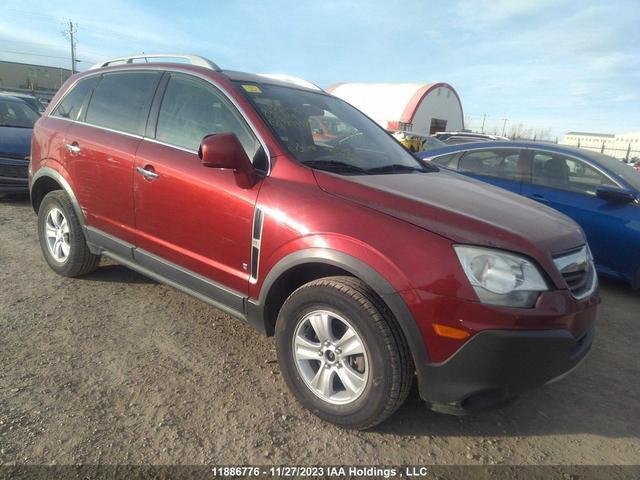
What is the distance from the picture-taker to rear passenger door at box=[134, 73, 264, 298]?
2.64 metres

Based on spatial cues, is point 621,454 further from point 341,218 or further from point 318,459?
point 341,218

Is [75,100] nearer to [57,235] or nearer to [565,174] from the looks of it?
[57,235]

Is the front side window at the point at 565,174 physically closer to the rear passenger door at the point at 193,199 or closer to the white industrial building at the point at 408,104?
the rear passenger door at the point at 193,199

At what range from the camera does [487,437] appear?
2373mm

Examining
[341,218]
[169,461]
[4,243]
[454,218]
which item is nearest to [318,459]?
[169,461]

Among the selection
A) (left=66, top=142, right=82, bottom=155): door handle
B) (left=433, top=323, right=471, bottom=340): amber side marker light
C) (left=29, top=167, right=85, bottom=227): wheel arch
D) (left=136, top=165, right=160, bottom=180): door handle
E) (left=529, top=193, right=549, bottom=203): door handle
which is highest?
(left=66, top=142, right=82, bottom=155): door handle

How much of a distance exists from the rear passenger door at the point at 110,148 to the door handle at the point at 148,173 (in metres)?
0.13

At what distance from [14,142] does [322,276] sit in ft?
20.6

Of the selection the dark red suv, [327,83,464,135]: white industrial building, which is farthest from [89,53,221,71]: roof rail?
[327,83,464,135]: white industrial building

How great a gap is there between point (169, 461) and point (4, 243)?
3956mm

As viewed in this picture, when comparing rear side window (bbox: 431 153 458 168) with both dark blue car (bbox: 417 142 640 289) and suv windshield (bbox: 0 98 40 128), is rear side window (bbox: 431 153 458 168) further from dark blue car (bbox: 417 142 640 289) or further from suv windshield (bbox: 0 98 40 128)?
suv windshield (bbox: 0 98 40 128)

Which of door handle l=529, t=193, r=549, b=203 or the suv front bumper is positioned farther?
door handle l=529, t=193, r=549, b=203

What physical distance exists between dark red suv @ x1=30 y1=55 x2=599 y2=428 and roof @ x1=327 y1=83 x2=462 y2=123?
111 ft

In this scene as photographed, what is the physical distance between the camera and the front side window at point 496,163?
526cm
